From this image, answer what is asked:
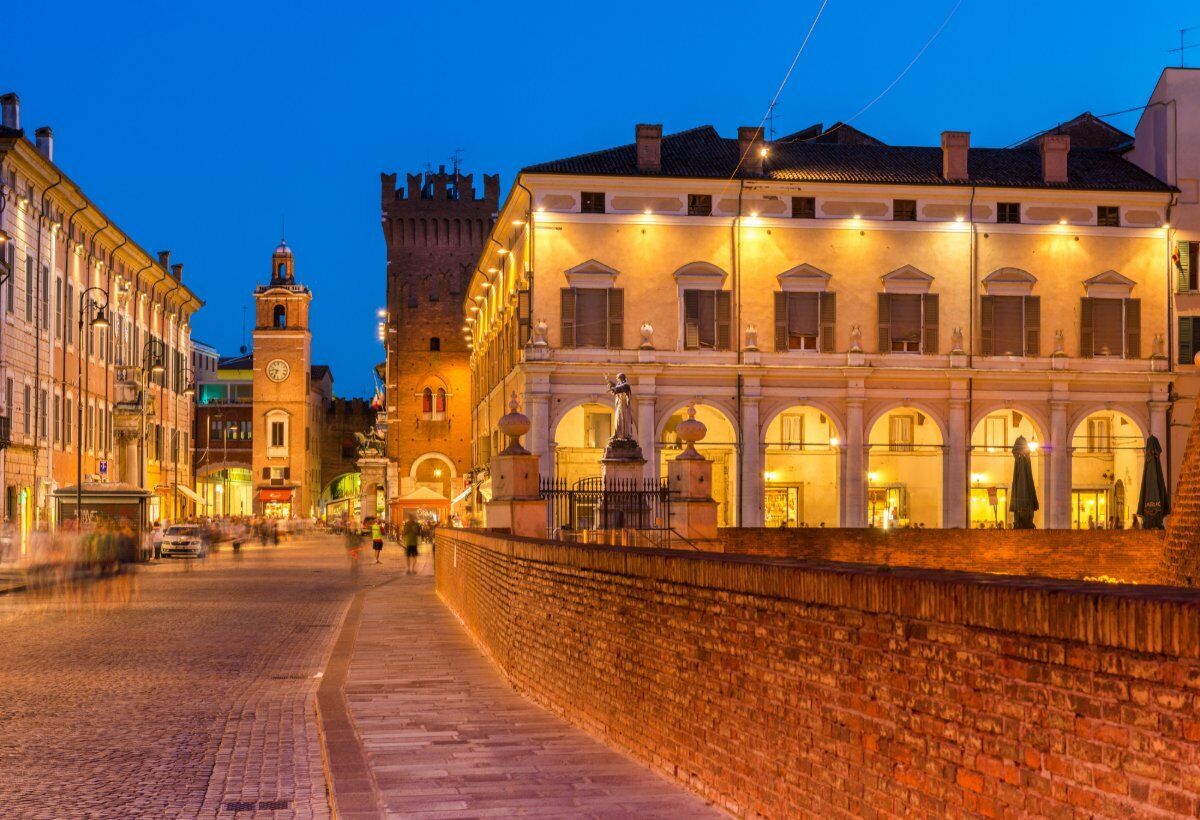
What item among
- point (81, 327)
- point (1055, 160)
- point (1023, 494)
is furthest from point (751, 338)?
point (81, 327)

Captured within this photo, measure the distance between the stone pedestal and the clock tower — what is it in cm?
816

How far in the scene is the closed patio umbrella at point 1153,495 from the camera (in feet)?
126

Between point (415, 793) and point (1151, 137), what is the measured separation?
48249 mm

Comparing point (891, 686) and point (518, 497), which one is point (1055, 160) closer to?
point (518, 497)

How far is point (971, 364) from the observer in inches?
1955

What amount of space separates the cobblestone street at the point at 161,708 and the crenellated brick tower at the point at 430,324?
192 ft

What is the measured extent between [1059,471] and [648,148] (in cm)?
1676

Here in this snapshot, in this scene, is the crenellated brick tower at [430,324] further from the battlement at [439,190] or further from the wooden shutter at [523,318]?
the wooden shutter at [523,318]

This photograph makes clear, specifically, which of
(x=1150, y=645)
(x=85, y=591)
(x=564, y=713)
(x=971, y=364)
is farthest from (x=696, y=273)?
(x=1150, y=645)

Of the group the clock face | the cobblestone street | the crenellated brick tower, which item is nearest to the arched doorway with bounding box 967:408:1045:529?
the cobblestone street

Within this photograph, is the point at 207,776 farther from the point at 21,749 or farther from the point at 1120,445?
the point at 1120,445

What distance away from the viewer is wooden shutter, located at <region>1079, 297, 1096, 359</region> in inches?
1984

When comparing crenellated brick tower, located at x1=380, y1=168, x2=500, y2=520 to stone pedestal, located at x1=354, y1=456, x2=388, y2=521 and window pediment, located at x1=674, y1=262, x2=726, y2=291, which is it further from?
window pediment, located at x1=674, y1=262, x2=726, y2=291

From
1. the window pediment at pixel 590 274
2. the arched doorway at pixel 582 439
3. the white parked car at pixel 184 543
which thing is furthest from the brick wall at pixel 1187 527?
the white parked car at pixel 184 543
